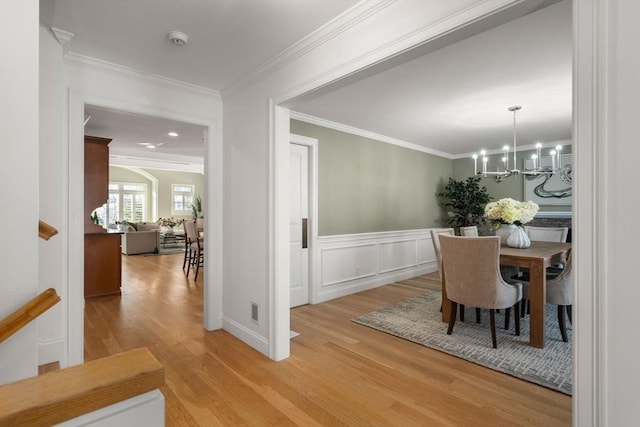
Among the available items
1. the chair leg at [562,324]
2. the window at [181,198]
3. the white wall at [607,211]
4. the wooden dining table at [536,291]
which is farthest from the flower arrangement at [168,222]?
the white wall at [607,211]

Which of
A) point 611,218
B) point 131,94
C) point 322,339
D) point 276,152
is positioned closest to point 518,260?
point 322,339

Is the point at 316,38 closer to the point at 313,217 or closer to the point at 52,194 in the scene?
the point at 52,194

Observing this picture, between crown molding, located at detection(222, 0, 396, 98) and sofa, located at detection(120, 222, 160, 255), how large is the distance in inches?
284

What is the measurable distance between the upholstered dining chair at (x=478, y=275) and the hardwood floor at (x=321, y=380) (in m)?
0.60

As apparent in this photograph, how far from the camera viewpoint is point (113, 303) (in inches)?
171

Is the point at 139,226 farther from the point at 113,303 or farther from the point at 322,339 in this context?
the point at 322,339

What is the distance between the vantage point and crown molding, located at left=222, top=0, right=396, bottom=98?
1952 mm

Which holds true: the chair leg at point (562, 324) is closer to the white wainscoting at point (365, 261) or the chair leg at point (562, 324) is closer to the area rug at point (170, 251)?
the white wainscoting at point (365, 261)

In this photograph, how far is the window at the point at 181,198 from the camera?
516 inches

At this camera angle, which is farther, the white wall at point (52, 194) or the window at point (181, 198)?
the window at point (181, 198)

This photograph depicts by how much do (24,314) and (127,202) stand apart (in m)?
12.7

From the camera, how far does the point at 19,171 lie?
1.18 metres

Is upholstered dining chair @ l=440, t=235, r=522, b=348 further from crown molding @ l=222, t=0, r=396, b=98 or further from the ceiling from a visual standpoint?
crown molding @ l=222, t=0, r=396, b=98

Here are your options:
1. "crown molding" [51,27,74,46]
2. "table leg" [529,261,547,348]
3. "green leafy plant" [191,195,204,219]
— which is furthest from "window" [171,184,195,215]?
"table leg" [529,261,547,348]
